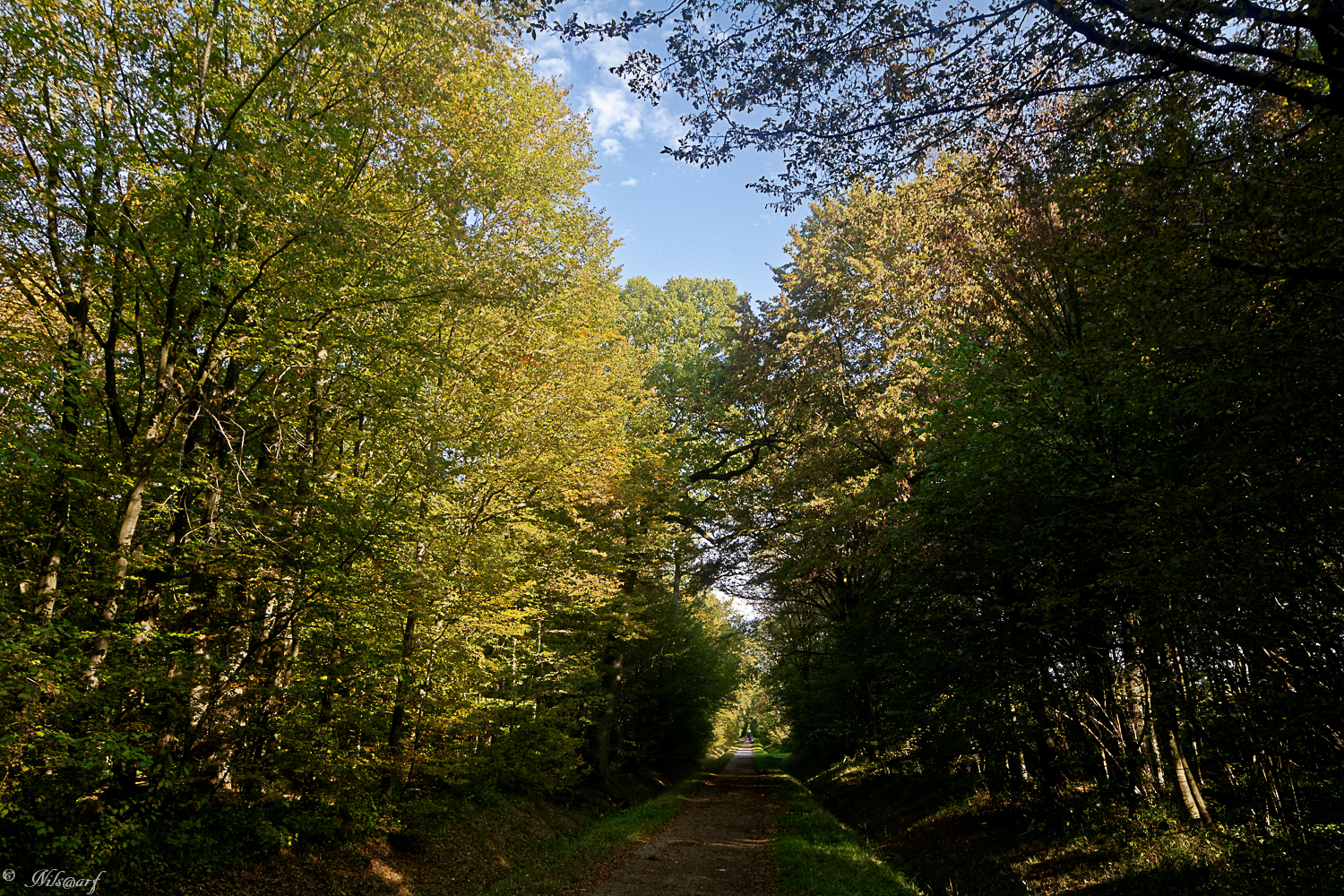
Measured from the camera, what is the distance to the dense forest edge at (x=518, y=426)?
470cm

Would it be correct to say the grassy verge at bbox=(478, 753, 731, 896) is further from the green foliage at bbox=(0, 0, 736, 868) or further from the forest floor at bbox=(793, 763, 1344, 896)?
the forest floor at bbox=(793, 763, 1344, 896)

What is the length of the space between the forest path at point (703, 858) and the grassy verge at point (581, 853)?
16.3 inches

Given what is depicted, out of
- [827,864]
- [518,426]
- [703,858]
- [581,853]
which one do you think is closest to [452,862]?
[581,853]

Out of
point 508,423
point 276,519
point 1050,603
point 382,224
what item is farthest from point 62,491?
point 1050,603

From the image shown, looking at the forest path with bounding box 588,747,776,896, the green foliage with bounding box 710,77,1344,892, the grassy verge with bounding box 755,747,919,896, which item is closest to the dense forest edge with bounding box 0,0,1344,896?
the green foliage with bounding box 710,77,1344,892

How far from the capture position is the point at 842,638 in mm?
15766

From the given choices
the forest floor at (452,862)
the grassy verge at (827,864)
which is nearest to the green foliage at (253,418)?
the forest floor at (452,862)

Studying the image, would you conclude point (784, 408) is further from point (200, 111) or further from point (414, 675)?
point (200, 111)

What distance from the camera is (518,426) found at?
10.8 m

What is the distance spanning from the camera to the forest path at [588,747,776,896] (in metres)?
8.98

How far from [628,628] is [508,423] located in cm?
905

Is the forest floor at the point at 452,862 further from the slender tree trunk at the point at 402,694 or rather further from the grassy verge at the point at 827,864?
the grassy verge at the point at 827,864

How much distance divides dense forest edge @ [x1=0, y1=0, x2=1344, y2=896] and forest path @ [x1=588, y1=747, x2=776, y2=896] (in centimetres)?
280

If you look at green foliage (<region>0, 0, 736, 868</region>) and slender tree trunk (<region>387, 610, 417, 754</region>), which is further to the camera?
slender tree trunk (<region>387, 610, 417, 754</region>)
